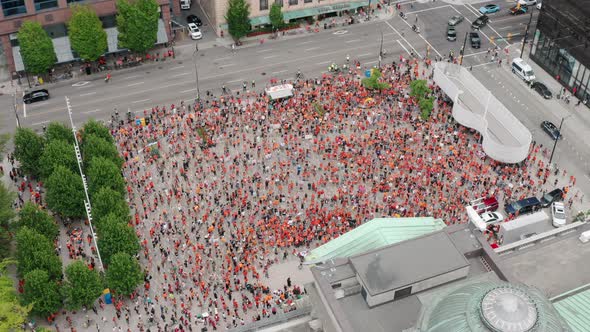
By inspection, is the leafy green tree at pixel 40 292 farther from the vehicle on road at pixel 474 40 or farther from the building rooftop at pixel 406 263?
the vehicle on road at pixel 474 40

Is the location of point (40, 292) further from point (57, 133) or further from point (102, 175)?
point (57, 133)

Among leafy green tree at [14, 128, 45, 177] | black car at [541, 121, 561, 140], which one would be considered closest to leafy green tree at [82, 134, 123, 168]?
leafy green tree at [14, 128, 45, 177]

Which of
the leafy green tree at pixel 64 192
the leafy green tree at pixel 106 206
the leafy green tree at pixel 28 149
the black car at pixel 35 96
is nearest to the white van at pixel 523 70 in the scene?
the leafy green tree at pixel 106 206

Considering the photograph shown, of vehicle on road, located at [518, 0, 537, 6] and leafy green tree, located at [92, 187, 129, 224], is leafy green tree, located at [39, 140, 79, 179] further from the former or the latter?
vehicle on road, located at [518, 0, 537, 6]

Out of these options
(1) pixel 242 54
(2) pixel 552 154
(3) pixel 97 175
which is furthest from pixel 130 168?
(2) pixel 552 154

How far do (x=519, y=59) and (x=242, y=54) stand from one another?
42379 mm

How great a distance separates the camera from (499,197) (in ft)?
272

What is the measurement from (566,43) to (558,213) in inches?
1225

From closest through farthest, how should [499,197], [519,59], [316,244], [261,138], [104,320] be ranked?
[104,320], [316,244], [499,197], [261,138], [519,59]

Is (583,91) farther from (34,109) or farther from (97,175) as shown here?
(34,109)

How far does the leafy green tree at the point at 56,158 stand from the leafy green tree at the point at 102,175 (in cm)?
330

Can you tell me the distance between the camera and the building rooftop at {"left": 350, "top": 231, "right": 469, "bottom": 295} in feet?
157

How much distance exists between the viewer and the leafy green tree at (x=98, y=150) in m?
80.8

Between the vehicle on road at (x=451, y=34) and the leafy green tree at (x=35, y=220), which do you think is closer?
the leafy green tree at (x=35, y=220)
